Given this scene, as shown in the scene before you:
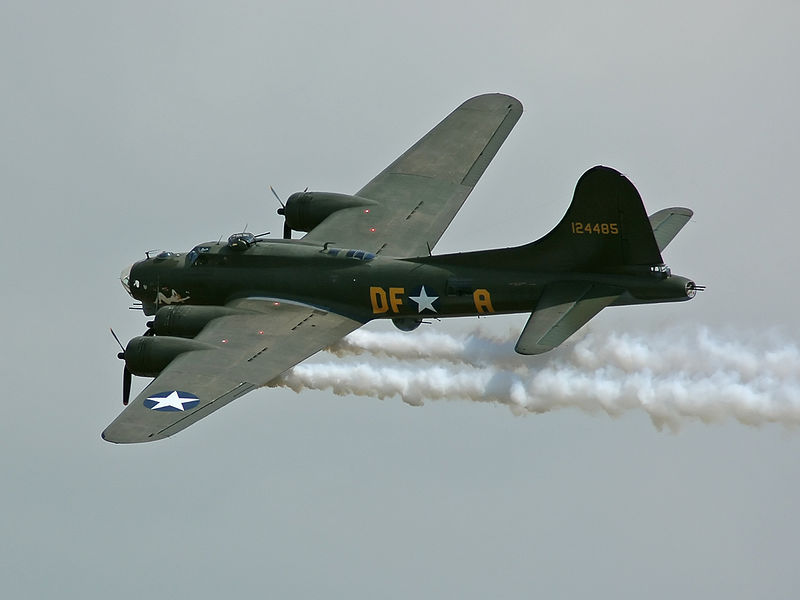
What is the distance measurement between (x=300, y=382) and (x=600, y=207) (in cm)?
1081

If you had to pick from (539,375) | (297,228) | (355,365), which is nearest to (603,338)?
(539,375)

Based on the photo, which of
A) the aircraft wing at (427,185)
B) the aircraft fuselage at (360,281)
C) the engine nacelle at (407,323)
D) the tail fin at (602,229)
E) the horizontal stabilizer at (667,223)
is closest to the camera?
the tail fin at (602,229)

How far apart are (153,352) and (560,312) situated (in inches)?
469

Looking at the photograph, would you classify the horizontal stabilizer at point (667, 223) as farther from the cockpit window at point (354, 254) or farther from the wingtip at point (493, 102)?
the wingtip at point (493, 102)

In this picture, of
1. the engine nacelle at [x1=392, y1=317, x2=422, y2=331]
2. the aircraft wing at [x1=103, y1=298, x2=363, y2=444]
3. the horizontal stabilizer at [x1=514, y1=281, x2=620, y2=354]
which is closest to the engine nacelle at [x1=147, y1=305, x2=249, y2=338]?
the aircraft wing at [x1=103, y1=298, x2=363, y2=444]

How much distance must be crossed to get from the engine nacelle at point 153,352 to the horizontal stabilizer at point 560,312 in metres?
9.65

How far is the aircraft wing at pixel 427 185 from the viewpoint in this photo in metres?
67.6

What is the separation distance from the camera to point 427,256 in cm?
6444

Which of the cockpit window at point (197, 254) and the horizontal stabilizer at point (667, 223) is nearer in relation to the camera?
the horizontal stabilizer at point (667, 223)

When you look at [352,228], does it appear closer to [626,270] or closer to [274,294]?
[274,294]

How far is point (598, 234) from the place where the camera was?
202 ft

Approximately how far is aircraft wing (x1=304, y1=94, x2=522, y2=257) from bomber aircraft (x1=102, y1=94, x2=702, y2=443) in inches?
2.8

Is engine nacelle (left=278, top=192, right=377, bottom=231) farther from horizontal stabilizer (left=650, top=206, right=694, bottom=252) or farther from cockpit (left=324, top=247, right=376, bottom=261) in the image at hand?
horizontal stabilizer (left=650, top=206, right=694, bottom=252)

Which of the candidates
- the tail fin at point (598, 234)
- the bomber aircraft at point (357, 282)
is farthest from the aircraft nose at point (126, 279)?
the tail fin at point (598, 234)
